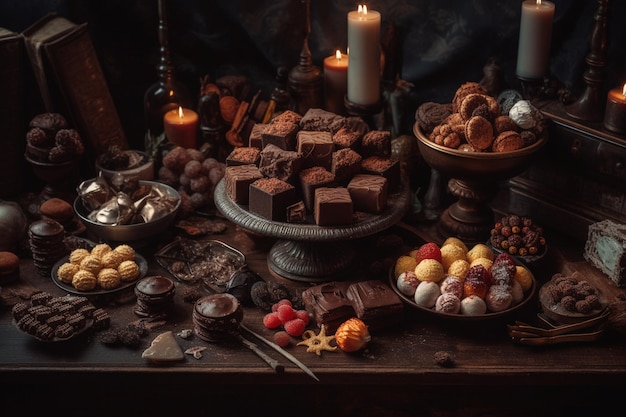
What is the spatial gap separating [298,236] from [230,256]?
356 mm

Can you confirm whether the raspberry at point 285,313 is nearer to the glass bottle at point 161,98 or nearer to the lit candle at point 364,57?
the lit candle at point 364,57

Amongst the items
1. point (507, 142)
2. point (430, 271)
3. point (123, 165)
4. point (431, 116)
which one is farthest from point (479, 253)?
point (123, 165)

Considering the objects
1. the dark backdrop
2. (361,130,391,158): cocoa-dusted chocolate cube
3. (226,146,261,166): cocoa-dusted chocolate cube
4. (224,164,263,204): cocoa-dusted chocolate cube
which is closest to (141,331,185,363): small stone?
(224,164,263,204): cocoa-dusted chocolate cube

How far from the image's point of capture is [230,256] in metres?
2.52

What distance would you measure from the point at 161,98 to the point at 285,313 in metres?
1.00

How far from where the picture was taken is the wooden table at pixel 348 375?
2.10 meters

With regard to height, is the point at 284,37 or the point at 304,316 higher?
the point at 284,37

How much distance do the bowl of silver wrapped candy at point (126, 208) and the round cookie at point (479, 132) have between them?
856 millimetres

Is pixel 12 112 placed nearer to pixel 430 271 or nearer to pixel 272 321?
pixel 272 321

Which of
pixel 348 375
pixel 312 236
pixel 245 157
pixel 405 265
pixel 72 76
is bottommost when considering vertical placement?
pixel 348 375

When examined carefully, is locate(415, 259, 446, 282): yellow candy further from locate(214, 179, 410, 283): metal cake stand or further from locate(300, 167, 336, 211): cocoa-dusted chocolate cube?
locate(300, 167, 336, 211): cocoa-dusted chocolate cube

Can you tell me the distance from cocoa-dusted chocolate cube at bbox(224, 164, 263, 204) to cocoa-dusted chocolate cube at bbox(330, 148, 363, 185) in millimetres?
199

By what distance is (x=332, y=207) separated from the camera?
2223 mm

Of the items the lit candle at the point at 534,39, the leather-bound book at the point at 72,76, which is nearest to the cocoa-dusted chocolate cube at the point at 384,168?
the lit candle at the point at 534,39
